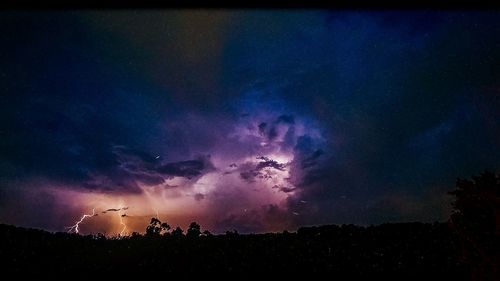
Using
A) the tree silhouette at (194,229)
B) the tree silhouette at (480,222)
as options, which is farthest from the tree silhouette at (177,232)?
the tree silhouette at (480,222)

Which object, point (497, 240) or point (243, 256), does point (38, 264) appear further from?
point (497, 240)

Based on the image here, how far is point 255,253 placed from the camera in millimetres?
17922

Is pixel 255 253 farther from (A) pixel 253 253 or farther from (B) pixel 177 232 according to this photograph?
(B) pixel 177 232

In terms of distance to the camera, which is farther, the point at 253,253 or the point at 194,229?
the point at 194,229

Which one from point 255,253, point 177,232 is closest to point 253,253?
point 255,253

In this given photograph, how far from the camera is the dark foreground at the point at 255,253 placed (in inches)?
637

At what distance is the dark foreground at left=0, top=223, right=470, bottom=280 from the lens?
16.2m

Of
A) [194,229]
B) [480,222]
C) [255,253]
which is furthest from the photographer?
[194,229]

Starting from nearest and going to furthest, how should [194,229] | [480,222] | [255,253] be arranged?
1. [480,222]
2. [255,253]
3. [194,229]

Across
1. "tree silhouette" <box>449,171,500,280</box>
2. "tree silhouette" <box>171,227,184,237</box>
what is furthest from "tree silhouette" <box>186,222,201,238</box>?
"tree silhouette" <box>449,171,500,280</box>

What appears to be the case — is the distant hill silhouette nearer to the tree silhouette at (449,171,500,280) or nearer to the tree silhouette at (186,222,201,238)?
the tree silhouette at (186,222,201,238)

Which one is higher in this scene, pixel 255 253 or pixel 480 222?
pixel 255 253

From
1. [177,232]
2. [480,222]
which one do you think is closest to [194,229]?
[177,232]

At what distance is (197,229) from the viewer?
998 inches
